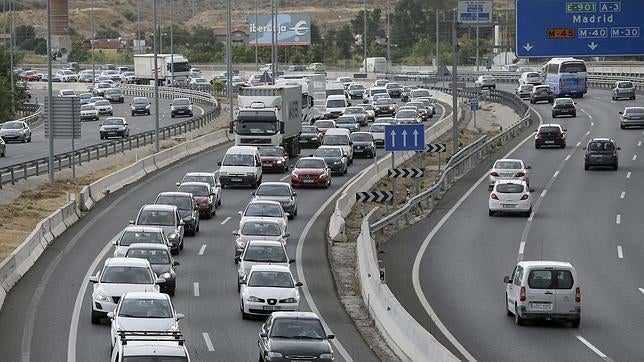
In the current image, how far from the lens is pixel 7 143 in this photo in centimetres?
8712

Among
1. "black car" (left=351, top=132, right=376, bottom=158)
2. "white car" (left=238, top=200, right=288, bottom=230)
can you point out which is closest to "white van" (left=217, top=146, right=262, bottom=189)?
"black car" (left=351, top=132, right=376, bottom=158)

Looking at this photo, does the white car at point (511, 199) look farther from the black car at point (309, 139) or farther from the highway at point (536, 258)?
the black car at point (309, 139)

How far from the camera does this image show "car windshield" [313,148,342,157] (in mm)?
64312

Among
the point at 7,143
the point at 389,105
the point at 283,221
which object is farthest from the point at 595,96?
the point at 283,221

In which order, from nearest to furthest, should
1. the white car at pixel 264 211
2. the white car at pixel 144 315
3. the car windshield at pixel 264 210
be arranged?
the white car at pixel 144 315 < the white car at pixel 264 211 < the car windshield at pixel 264 210

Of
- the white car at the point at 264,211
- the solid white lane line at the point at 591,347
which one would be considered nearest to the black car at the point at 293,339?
the solid white lane line at the point at 591,347

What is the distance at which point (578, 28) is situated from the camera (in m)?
47.1

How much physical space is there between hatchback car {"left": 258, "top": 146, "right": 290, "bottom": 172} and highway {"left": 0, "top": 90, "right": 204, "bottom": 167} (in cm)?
1370

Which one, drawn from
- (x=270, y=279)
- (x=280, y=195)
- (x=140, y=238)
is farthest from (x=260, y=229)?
(x=280, y=195)

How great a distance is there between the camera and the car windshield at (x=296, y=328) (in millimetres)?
25625

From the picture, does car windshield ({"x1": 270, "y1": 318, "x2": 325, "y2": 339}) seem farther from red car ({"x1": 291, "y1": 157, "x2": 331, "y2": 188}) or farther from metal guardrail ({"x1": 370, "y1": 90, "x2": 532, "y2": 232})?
red car ({"x1": 291, "y1": 157, "x2": 331, "y2": 188})

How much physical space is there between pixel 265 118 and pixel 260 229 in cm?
2629

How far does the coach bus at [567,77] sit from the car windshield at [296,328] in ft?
286

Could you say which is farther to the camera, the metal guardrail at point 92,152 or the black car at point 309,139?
the black car at point 309,139
